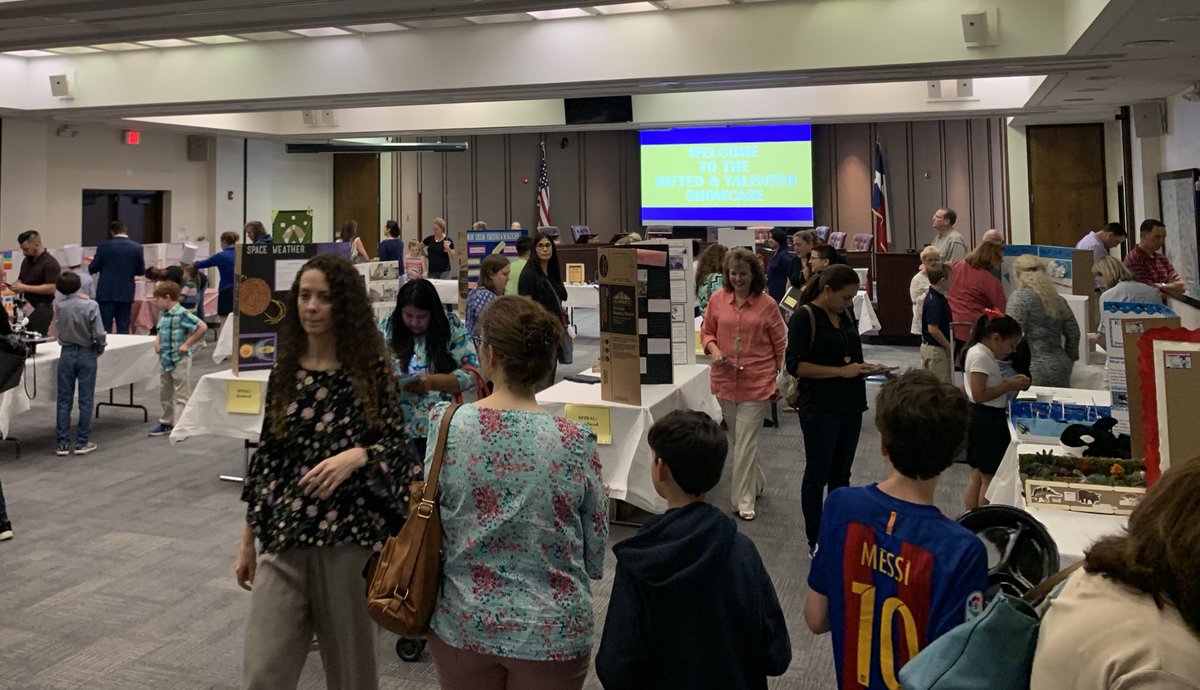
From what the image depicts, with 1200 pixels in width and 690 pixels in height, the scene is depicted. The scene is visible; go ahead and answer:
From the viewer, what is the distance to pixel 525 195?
18.7 meters

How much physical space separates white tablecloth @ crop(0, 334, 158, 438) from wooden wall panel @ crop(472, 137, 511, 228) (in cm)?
1151

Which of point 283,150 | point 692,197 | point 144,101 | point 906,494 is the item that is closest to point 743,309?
point 906,494

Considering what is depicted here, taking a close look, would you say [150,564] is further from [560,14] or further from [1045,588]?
[560,14]

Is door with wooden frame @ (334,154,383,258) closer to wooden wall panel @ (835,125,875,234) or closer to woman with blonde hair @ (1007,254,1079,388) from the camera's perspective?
wooden wall panel @ (835,125,875,234)

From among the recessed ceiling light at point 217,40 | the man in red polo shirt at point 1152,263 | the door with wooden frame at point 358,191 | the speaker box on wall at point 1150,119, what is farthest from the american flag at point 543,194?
the man in red polo shirt at point 1152,263

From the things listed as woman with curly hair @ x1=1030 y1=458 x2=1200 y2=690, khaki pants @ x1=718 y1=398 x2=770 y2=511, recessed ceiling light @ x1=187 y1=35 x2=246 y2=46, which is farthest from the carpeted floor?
recessed ceiling light @ x1=187 y1=35 x2=246 y2=46

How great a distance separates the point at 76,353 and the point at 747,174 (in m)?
11.7

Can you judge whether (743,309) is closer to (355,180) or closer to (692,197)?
(692,197)

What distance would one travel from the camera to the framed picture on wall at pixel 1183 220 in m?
8.01

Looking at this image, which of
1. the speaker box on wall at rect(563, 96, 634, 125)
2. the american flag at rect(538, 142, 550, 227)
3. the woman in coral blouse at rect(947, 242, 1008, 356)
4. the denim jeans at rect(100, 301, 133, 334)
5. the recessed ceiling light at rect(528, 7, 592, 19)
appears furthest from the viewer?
the american flag at rect(538, 142, 550, 227)

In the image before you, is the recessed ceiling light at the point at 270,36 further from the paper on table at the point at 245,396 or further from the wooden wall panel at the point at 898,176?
the wooden wall panel at the point at 898,176

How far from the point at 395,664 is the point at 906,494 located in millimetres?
2312

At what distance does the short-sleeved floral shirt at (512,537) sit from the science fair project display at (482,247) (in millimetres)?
7258

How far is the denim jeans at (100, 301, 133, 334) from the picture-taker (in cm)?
1022
